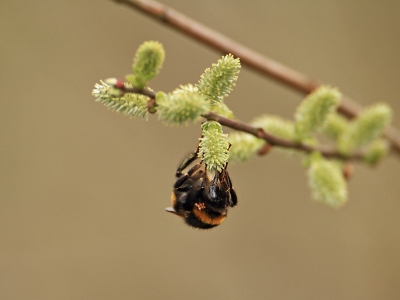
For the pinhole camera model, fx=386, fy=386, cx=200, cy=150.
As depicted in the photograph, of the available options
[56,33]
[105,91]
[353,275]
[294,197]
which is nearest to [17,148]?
[56,33]

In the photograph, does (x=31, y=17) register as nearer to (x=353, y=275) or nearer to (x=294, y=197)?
(x=294, y=197)

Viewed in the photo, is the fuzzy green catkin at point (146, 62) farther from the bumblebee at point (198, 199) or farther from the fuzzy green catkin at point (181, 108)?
the bumblebee at point (198, 199)

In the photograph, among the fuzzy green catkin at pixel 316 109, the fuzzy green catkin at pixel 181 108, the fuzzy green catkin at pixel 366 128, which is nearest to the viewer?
the fuzzy green catkin at pixel 181 108

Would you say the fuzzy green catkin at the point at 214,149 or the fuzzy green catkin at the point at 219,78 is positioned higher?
the fuzzy green catkin at the point at 219,78

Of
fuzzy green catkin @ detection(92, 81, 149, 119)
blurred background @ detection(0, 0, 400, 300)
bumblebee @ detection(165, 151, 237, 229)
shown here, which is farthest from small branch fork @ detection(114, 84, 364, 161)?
blurred background @ detection(0, 0, 400, 300)

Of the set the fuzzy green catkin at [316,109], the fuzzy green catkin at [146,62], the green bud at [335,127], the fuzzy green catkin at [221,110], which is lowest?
the fuzzy green catkin at [146,62]

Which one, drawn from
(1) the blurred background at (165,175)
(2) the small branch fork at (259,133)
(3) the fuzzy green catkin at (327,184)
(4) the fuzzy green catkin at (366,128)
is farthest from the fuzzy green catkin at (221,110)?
(1) the blurred background at (165,175)
